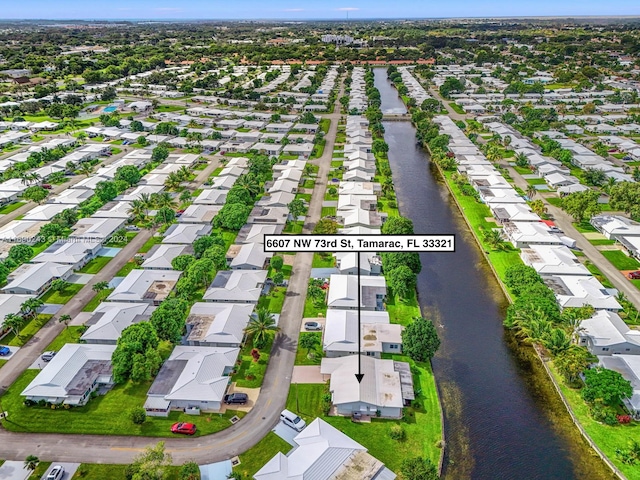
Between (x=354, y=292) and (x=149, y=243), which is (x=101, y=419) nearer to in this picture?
(x=354, y=292)

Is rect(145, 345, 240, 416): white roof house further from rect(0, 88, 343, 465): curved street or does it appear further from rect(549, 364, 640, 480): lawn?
rect(549, 364, 640, 480): lawn

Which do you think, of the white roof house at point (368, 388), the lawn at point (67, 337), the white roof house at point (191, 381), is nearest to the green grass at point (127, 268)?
the lawn at point (67, 337)

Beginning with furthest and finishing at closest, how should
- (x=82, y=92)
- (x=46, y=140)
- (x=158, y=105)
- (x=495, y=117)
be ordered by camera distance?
(x=82, y=92) < (x=158, y=105) < (x=495, y=117) < (x=46, y=140)

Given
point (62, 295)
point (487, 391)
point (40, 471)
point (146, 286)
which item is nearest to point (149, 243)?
point (146, 286)

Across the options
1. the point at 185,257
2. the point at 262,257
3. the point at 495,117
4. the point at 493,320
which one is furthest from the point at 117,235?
the point at 495,117

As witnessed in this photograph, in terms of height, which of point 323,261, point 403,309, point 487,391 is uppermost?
point 323,261

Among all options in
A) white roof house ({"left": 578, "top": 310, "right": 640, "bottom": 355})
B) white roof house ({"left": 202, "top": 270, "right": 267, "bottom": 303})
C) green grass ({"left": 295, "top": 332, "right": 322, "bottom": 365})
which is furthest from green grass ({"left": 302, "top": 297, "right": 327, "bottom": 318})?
white roof house ({"left": 578, "top": 310, "right": 640, "bottom": 355})

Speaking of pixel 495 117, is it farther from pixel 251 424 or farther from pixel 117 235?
pixel 251 424

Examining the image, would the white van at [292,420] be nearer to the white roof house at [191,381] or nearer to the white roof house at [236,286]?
the white roof house at [191,381]
